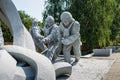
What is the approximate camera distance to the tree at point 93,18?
21.0 meters

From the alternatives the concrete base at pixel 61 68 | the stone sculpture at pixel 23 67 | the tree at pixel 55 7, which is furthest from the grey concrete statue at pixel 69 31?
the tree at pixel 55 7

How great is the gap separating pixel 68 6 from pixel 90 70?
601 inches

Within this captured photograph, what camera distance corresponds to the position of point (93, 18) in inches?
825

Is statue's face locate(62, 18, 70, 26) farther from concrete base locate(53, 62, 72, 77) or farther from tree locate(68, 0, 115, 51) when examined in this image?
tree locate(68, 0, 115, 51)

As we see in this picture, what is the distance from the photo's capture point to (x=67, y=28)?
7.89 m

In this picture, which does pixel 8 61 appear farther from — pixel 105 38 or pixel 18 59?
pixel 105 38

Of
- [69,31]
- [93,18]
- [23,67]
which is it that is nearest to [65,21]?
[69,31]

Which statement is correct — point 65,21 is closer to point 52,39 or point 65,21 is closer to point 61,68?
point 52,39

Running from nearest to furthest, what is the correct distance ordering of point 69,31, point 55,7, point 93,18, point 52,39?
point 52,39
point 69,31
point 93,18
point 55,7

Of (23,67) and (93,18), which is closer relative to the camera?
(23,67)

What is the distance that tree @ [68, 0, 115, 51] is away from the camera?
69.0 feet

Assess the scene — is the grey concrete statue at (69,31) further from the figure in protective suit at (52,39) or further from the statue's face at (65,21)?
the figure in protective suit at (52,39)

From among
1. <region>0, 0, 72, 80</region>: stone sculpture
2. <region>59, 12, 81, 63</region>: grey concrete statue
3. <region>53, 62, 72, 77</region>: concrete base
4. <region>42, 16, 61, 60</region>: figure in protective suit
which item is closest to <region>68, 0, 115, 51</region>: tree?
<region>42, 16, 61, 60</region>: figure in protective suit

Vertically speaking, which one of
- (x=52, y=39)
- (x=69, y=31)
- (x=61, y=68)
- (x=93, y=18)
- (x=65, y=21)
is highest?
(x=65, y=21)
